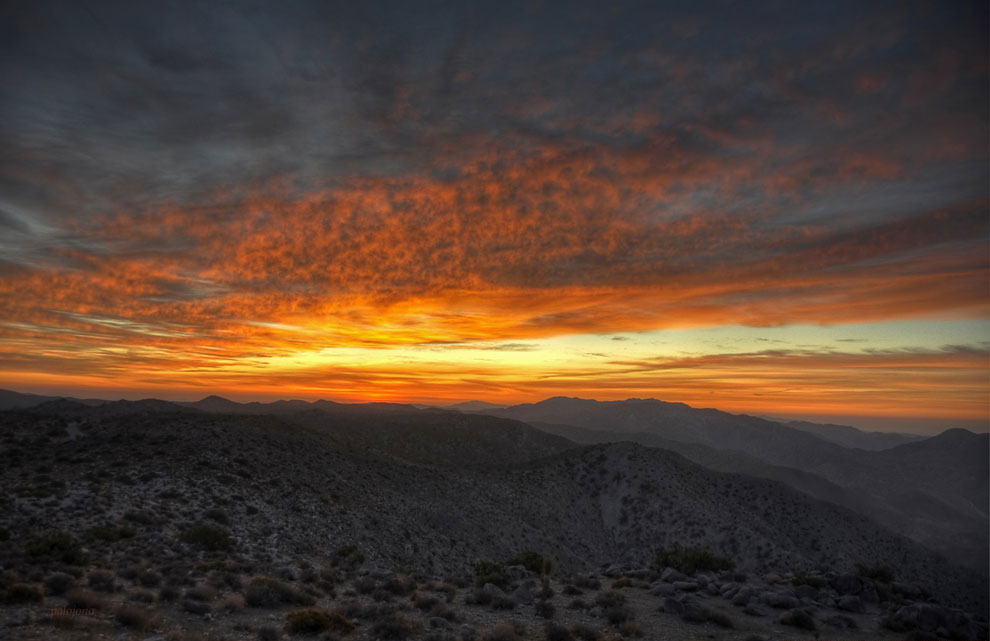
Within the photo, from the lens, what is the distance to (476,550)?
41469 mm

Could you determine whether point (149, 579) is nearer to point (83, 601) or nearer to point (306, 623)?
point (83, 601)

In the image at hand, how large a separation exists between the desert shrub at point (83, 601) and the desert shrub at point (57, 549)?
221 inches

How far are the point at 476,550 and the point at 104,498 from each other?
27.1 meters

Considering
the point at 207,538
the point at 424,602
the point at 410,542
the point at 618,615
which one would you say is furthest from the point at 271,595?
the point at 410,542

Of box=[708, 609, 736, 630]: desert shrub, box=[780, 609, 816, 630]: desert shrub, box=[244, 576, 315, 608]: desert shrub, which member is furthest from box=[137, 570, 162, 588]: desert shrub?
box=[780, 609, 816, 630]: desert shrub

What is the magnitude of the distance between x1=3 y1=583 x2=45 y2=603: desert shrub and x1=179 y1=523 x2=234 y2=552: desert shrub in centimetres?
1003

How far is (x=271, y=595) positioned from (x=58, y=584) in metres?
6.56

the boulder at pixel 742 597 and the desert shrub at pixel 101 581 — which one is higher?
the desert shrub at pixel 101 581

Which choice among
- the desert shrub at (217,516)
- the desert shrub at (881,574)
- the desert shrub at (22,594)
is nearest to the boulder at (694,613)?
the desert shrub at (881,574)

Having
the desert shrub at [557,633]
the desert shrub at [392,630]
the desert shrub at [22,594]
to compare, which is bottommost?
the desert shrub at [557,633]

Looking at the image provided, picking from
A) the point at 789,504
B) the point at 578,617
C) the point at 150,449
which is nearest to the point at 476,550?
the point at 578,617

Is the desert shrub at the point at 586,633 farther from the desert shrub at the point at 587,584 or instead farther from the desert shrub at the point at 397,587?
the desert shrub at the point at 587,584

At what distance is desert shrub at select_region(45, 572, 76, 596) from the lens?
15.3 metres

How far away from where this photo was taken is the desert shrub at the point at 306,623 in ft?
45.8
